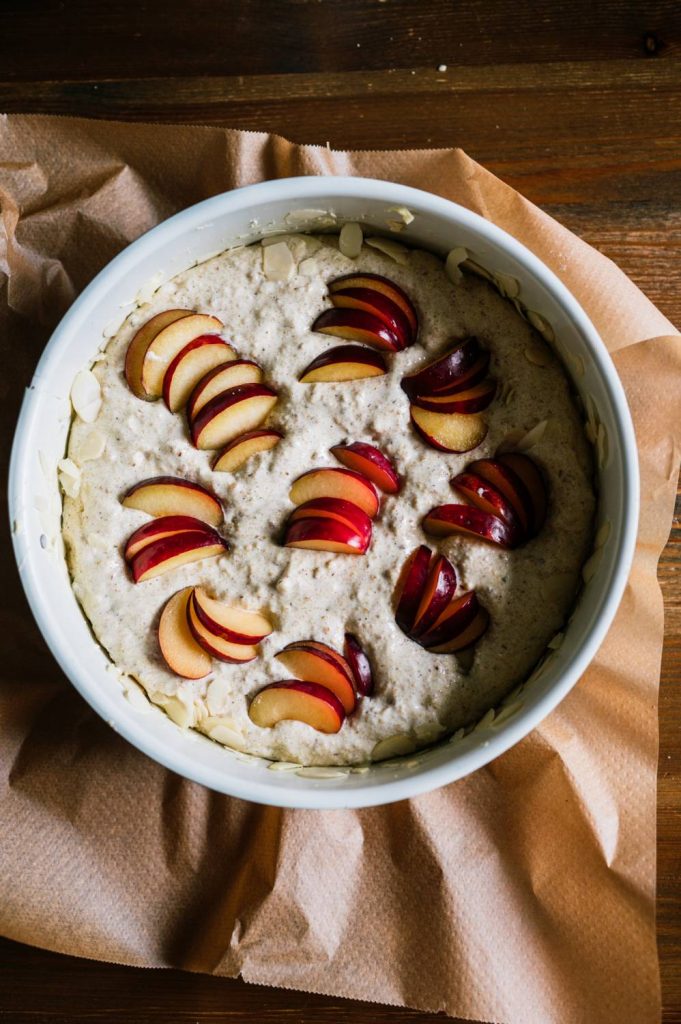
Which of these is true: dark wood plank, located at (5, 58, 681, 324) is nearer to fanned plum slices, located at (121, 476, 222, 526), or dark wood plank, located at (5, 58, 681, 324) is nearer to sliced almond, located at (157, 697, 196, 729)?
fanned plum slices, located at (121, 476, 222, 526)

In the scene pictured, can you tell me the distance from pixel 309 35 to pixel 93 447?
0.74 metres

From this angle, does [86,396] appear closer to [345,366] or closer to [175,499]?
[175,499]

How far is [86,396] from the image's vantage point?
132cm

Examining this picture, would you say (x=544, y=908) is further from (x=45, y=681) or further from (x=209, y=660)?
(x=45, y=681)

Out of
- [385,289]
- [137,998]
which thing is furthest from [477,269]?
[137,998]

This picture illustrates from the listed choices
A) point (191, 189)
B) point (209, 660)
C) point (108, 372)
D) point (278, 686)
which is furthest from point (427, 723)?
point (191, 189)

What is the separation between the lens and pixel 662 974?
146 cm

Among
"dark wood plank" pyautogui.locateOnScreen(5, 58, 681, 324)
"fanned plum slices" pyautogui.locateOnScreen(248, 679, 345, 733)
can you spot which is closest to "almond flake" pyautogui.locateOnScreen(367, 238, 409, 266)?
"dark wood plank" pyautogui.locateOnScreen(5, 58, 681, 324)

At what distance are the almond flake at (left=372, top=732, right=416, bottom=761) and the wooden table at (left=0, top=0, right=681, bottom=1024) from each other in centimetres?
45

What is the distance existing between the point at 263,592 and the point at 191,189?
64 cm

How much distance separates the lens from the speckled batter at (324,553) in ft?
4.18

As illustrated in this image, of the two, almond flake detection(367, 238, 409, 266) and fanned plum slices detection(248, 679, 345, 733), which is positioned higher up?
almond flake detection(367, 238, 409, 266)

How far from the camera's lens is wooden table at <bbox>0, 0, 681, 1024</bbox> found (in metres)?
1.47

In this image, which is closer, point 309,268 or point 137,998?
point 309,268
